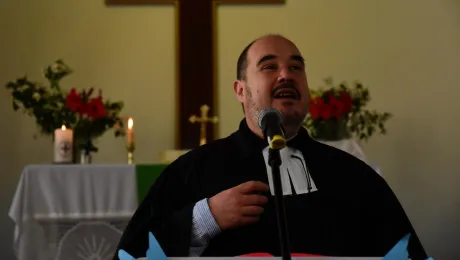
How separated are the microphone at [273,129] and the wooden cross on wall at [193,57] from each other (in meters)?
3.07

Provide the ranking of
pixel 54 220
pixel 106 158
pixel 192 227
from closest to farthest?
pixel 192 227 → pixel 54 220 → pixel 106 158

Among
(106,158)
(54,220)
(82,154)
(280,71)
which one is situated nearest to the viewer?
(280,71)

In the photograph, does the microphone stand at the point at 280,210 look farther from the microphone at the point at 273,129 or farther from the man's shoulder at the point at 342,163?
the man's shoulder at the point at 342,163

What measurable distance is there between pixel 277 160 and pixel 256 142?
90 centimetres

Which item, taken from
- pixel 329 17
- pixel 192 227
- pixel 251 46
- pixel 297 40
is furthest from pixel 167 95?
pixel 192 227

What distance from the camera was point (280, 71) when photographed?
6.75 ft

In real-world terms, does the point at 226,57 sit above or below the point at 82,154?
above

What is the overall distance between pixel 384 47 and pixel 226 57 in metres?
1.13

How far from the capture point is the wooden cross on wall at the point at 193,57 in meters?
4.45

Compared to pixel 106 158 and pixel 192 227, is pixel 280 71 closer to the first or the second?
pixel 192 227

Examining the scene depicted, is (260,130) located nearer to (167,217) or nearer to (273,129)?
(167,217)

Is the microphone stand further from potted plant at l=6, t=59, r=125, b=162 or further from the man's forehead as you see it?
potted plant at l=6, t=59, r=125, b=162

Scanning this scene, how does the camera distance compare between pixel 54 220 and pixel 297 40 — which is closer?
pixel 54 220

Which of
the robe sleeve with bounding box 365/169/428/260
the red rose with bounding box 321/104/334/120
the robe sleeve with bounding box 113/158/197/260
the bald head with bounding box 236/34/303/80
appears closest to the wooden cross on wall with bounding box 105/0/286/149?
the red rose with bounding box 321/104/334/120
